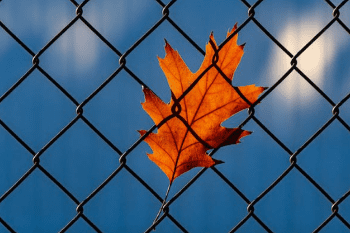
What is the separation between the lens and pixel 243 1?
1.22 meters

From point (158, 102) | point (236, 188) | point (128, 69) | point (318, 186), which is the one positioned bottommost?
point (318, 186)

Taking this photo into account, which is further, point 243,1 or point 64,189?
point 243,1

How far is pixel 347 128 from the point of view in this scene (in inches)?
52.2

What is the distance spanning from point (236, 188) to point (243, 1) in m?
0.46

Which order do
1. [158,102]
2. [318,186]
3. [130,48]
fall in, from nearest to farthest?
[158,102], [130,48], [318,186]

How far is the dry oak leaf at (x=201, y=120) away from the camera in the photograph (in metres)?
1.09

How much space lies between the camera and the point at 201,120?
1.10 metres

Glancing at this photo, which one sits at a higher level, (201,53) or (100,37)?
(100,37)

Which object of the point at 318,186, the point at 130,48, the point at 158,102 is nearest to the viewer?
the point at 158,102

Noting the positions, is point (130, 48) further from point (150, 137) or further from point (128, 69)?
point (150, 137)

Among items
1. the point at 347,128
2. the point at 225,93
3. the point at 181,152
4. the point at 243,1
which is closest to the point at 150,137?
the point at 181,152

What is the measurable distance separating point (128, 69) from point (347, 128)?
2.03 feet

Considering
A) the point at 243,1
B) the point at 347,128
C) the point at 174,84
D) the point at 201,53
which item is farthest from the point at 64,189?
the point at 347,128

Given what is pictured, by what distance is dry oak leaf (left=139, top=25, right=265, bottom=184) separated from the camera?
1090mm
